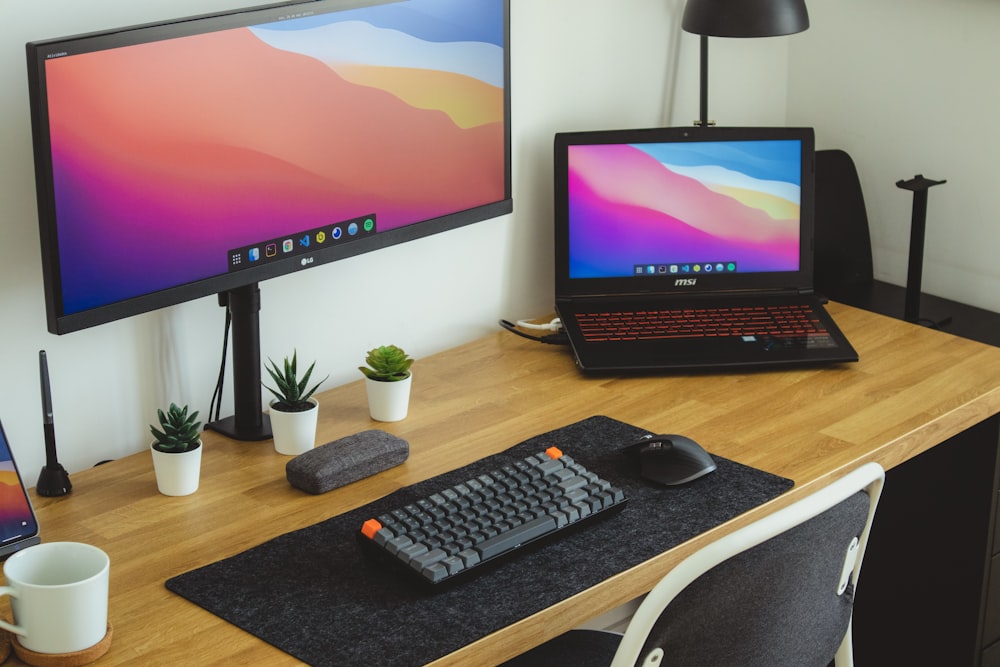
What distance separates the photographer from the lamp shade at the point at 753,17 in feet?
6.29

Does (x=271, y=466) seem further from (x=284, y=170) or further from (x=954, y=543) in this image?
(x=954, y=543)

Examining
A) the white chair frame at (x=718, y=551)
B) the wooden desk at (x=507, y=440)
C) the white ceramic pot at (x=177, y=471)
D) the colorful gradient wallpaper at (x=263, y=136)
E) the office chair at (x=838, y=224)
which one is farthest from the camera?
the office chair at (x=838, y=224)

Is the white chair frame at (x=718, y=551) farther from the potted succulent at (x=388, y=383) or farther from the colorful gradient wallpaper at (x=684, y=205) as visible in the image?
the colorful gradient wallpaper at (x=684, y=205)

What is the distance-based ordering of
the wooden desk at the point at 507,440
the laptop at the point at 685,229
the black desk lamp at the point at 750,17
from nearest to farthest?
the wooden desk at the point at 507,440, the black desk lamp at the point at 750,17, the laptop at the point at 685,229

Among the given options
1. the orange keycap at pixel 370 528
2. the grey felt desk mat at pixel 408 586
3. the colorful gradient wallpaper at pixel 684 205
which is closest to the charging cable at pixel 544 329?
the colorful gradient wallpaper at pixel 684 205

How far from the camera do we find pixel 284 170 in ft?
5.18

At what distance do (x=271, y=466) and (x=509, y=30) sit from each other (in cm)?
74

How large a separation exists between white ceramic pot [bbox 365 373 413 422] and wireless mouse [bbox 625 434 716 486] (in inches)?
13.8

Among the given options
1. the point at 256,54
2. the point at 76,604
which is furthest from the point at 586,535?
the point at 256,54

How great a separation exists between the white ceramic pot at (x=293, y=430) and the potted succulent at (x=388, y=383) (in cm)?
11

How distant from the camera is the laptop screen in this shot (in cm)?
204

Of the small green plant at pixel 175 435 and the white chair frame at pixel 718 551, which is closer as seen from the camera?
the white chair frame at pixel 718 551

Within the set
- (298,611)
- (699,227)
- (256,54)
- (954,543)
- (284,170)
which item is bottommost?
(954,543)

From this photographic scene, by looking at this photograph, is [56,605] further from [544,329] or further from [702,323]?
[702,323]
